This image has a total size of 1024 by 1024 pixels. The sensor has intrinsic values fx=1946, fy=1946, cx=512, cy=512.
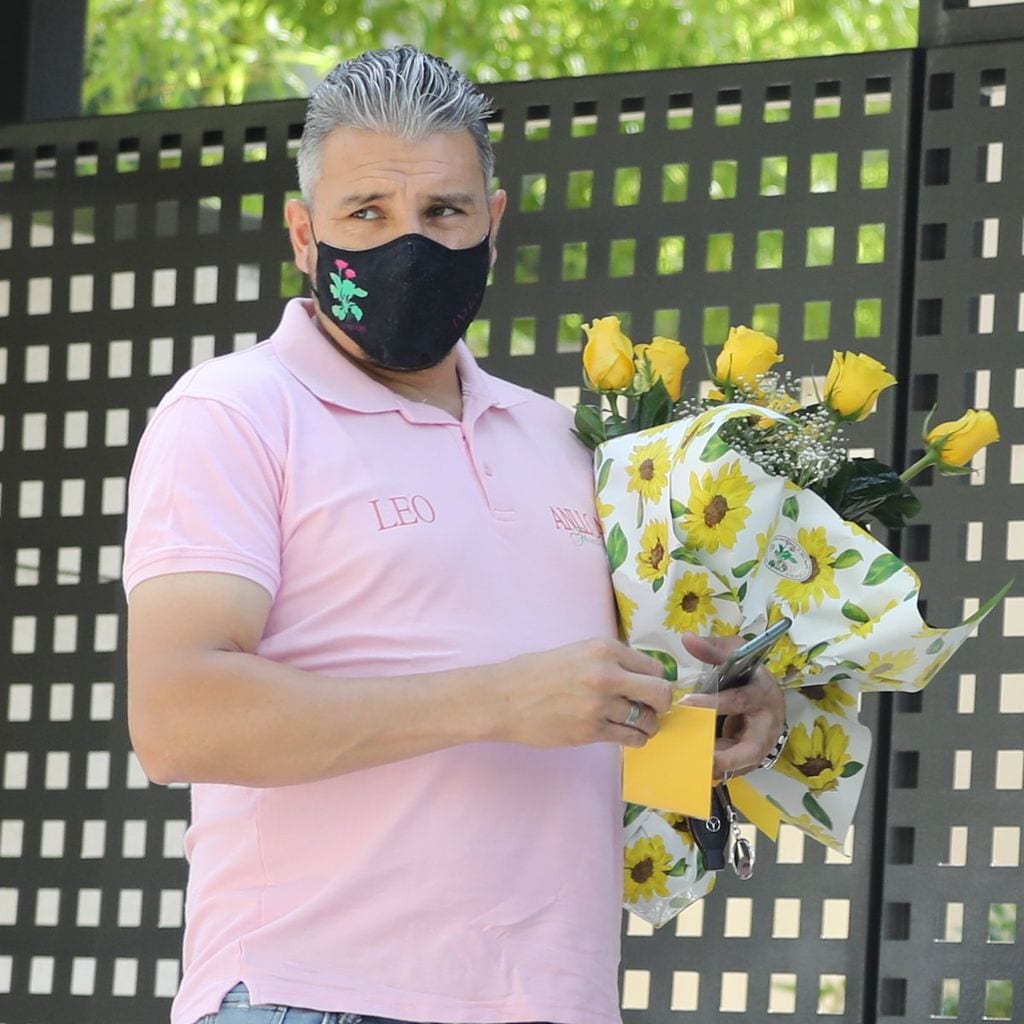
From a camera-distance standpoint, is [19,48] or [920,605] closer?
[920,605]

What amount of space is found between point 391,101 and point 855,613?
2.53ft

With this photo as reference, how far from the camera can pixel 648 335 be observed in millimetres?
3406

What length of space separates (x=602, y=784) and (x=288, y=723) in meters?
0.43

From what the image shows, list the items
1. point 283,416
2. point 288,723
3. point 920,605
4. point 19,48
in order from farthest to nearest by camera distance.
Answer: point 19,48
point 920,605
point 283,416
point 288,723

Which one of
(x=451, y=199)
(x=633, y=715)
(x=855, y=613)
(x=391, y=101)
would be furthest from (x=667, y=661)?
(x=391, y=101)

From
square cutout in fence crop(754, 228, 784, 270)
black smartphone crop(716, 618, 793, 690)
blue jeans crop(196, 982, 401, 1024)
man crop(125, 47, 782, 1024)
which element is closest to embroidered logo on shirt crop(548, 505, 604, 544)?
man crop(125, 47, 782, 1024)

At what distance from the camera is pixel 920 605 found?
314 centimetres

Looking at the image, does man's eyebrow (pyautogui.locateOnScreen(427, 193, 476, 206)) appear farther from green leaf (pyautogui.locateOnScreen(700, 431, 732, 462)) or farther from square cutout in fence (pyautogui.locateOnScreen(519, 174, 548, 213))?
square cutout in fence (pyautogui.locateOnScreen(519, 174, 548, 213))

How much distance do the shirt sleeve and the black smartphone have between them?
1.57 ft

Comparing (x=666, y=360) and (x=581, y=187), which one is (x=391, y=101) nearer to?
(x=666, y=360)

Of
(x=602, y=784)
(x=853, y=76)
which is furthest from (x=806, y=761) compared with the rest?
(x=853, y=76)

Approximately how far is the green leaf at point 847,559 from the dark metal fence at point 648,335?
3.28 feet

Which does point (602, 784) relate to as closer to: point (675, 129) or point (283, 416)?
point (283, 416)

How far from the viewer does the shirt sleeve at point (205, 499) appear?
1.92 metres
